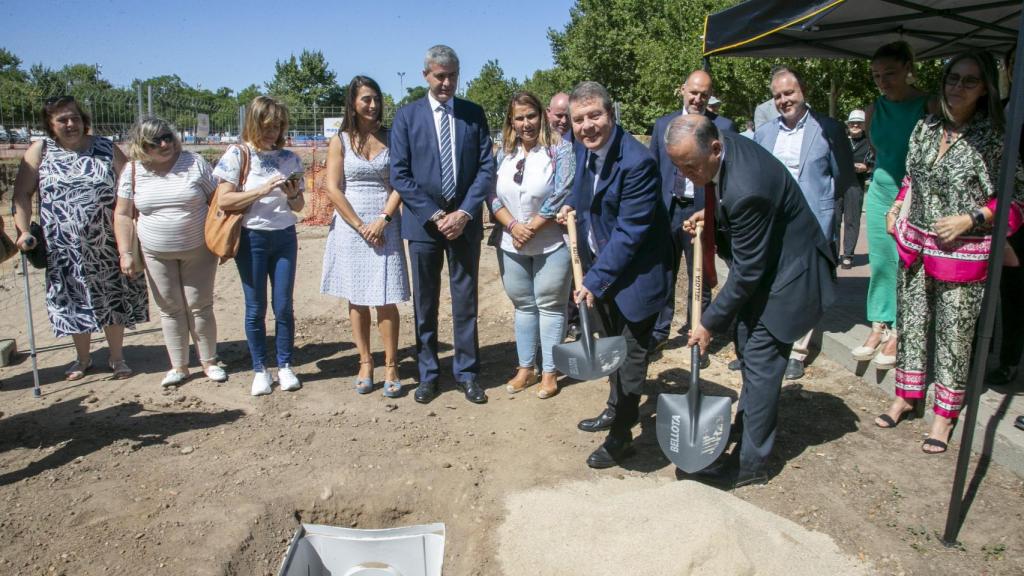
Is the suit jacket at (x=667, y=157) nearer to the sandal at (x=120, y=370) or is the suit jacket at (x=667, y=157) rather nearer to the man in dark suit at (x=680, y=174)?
the man in dark suit at (x=680, y=174)

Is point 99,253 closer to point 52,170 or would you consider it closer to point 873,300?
point 52,170

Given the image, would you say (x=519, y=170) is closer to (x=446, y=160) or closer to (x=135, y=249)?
(x=446, y=160)

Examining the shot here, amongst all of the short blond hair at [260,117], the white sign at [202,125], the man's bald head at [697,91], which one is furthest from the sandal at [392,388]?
the white sign at [202,125]

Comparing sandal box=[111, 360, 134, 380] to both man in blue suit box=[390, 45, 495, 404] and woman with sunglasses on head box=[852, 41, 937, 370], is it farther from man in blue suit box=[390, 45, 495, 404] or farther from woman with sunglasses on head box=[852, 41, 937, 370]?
woman with sunglasses on head box=[852, 41, 937, 370]

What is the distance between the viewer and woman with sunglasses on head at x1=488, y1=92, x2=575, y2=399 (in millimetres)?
4289

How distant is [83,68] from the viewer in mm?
70438

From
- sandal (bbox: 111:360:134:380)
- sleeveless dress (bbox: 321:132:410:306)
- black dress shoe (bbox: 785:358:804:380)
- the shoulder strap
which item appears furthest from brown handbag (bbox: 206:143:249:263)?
black dress shoe (bbox: 785:358:804:380)

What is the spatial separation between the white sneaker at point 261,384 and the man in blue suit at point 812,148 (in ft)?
11.1

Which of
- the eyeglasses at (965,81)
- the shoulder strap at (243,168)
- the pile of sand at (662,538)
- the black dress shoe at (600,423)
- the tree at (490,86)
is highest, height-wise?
the tree at (490,86)

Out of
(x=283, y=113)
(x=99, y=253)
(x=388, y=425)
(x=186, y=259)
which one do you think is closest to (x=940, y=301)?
(x=388, y=425)

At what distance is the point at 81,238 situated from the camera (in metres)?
4.80

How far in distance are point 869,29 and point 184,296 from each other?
517 cm

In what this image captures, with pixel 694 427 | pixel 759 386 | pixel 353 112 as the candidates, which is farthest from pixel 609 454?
pixel 353 112

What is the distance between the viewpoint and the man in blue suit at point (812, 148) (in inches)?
179
